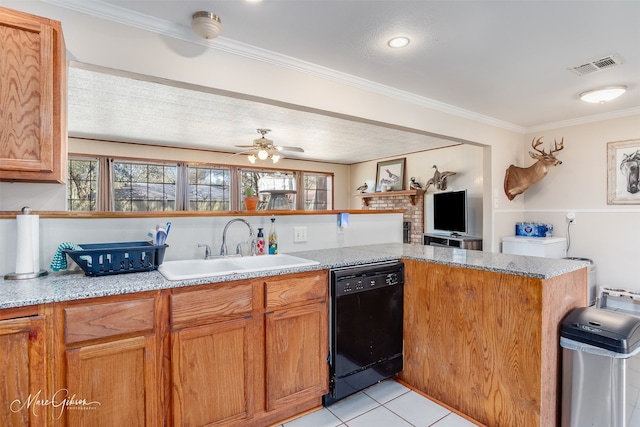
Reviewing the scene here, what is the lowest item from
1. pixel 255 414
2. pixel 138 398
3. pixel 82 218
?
pixel 255 414

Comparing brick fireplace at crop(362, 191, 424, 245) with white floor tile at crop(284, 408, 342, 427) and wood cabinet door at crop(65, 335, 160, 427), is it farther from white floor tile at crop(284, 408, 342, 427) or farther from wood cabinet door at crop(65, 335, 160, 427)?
wood cabinet door at crop(65, 335, 160, 427)

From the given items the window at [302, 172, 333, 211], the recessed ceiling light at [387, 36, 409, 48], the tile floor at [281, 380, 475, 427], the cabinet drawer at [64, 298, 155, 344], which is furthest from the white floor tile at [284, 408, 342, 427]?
the window at [302, 172, 333, 211]

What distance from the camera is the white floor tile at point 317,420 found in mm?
1859

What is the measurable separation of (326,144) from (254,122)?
69.3 inches

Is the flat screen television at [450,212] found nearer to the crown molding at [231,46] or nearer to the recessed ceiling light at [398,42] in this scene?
the crown molding at [231,46]

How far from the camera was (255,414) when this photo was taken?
1.75 m

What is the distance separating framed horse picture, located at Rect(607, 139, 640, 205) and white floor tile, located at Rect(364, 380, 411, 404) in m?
3.74

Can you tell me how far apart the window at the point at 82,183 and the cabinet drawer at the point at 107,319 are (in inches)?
202

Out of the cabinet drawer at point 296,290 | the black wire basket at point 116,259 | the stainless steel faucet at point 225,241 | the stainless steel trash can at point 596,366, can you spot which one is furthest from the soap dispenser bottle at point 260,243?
the stainless steel trash can at point 596,366

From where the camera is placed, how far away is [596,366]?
1566 millimetres

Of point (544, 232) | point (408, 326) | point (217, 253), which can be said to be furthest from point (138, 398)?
point (544, 232)

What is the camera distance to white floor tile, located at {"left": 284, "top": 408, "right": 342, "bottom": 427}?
1.86 metres

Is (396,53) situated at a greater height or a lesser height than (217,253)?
greater

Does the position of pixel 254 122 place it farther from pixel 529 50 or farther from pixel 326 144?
pixel 529 50
